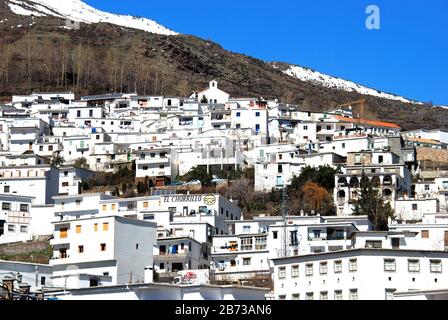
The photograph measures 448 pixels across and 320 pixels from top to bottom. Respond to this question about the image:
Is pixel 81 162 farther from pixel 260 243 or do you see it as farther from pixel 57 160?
pixel 260 243

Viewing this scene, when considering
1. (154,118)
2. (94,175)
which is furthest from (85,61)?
(94,175)

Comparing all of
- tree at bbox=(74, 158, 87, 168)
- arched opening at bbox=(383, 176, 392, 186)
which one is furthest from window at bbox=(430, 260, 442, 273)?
tree at bbox=(74, 158, 87, 168)

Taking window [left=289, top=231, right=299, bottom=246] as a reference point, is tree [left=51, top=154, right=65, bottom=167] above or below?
above

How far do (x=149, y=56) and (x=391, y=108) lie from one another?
120 feet

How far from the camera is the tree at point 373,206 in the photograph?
6094cm

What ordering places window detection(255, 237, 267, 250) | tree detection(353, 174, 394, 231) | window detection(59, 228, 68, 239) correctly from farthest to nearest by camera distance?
tree detection(353, 174, 394, 231), window detection(255, 237, 267, 250), window detection(59, 228, 68, 239)

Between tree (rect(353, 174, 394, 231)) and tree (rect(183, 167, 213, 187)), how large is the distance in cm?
1214

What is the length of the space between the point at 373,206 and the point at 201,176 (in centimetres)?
1570

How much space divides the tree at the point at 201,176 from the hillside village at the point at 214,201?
0.25 meters

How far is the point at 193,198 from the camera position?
62.3 meters

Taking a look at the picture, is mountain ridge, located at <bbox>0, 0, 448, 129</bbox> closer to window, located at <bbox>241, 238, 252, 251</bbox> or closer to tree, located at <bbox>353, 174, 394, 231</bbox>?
tree, located at <bbox>353, 174, 394, 231</bbox>

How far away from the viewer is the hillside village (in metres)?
36.4

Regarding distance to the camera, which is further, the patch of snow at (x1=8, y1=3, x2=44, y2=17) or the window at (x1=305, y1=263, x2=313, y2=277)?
the patch of snow at (x1=8, y1=3, x2=44, y2=17)
